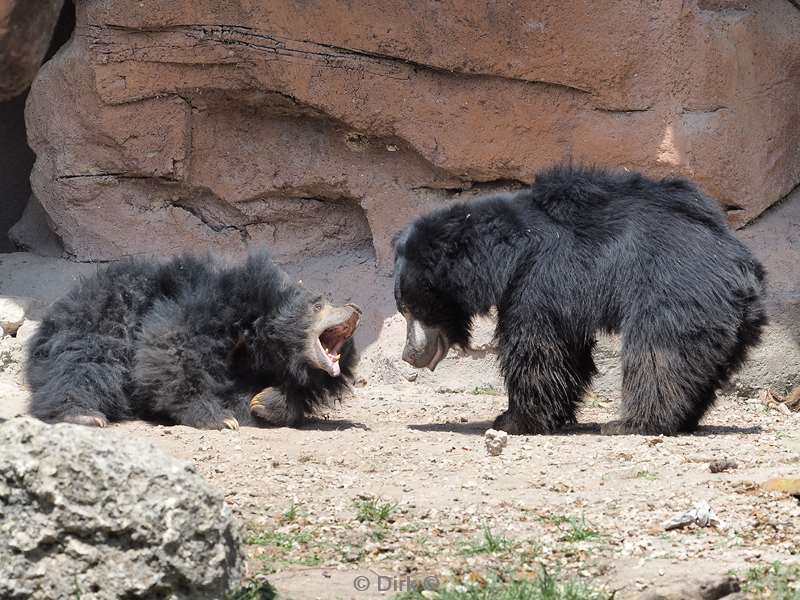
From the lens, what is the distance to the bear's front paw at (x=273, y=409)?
6.24 meters

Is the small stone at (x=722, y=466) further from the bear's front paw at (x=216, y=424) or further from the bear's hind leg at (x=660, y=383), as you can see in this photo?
the bear's front paw at (x=216, y=424)

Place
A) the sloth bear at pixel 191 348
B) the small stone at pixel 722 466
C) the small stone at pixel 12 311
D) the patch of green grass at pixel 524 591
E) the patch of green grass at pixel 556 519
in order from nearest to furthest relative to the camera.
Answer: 1. the patch of green grass at pixel 524 591
2. the patch of green grass at pixel 556 519
3. the small stone at pixel 722 466
4. the sloth bear at pixel 191 348
5. the small stone at pixel 12 311

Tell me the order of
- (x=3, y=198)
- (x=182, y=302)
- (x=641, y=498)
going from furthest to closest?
(x=3, y=198), (x=182, y=302), (x=641, y=498)

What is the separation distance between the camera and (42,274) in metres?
9.16

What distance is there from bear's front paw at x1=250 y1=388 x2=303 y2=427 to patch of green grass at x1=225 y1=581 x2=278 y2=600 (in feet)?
8.99

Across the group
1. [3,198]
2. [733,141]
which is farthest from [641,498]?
[3,198]

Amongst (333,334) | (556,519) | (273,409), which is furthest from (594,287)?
(556,519)

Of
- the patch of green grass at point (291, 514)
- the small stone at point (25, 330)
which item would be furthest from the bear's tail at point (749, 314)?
the small stone at point (25, 330)

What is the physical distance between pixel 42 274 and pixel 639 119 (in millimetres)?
4495

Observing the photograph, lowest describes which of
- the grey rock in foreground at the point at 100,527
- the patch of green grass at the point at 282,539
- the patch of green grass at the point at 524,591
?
the patch of green grass at the point at 282,539

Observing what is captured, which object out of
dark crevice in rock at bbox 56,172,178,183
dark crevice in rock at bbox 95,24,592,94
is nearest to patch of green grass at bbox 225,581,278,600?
dark crevice in rock at bbox 95,24,592,94

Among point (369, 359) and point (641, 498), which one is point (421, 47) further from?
point (641, 498)

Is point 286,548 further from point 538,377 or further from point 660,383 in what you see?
point 660,383

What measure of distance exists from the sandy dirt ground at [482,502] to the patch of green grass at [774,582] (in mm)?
86
